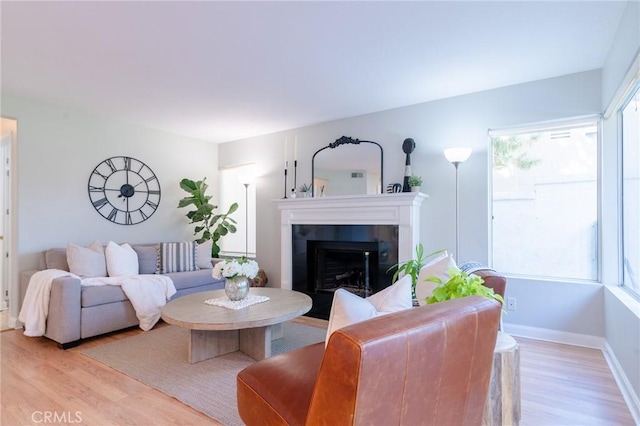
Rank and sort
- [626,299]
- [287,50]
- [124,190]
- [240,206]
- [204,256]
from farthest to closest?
1. [240,206]
2. [204,256]
3. [124,190]
4. [287,50]
5. [626,299]

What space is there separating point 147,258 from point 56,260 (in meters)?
0.87

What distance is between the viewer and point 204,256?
14.8 feet

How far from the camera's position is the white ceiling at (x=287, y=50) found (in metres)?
2.05

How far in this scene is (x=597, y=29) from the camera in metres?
2.28

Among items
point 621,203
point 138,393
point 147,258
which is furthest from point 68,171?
point 621,203

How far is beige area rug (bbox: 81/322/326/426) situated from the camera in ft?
6.69

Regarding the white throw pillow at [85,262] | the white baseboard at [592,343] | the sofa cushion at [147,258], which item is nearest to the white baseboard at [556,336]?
the white baseboard at [592,343]

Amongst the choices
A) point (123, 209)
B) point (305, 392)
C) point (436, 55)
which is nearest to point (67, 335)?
point (123, 209)

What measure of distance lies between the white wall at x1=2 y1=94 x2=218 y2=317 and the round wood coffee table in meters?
2.03

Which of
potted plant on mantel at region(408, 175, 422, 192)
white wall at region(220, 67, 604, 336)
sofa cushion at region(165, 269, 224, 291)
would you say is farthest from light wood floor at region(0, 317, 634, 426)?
potted plant on mantel at region(408, 175, 422, 192)

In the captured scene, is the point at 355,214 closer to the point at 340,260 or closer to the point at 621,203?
the point at 340,260

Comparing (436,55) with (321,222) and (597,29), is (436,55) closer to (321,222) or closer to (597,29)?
(597,29)

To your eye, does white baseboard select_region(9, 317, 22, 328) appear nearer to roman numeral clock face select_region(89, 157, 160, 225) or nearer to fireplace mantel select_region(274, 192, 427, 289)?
roman numeral clock face select_region(89, 157, 160, 225)

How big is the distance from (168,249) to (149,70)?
2217 millimetres
